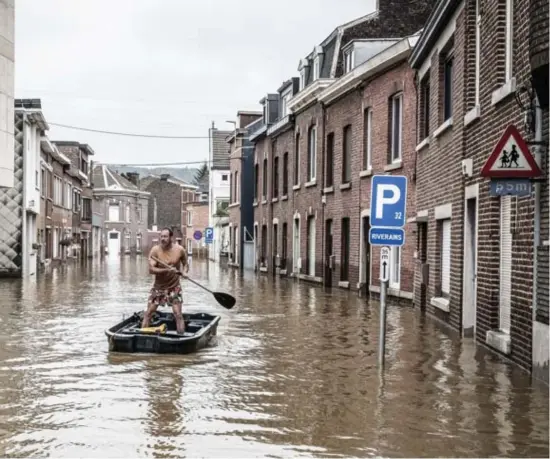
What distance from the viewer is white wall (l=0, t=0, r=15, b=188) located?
854 inches

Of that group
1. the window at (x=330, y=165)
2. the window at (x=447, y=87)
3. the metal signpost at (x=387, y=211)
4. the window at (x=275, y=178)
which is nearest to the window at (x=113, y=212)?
the window at (x=275, y=178)

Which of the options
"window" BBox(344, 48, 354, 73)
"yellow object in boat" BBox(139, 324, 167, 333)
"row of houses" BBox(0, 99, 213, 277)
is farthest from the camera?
"row of houses" BBox(0, 99, 213, 277)

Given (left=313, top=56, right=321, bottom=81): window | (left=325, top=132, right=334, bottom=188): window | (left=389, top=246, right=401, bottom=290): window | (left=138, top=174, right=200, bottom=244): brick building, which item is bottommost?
(left=389, top=246, right=401, bottom=290): window

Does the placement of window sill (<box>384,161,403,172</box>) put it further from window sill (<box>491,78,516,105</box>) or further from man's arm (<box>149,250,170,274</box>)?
man's arm (<box>149,250,170,274</box>)

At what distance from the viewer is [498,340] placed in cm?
1193

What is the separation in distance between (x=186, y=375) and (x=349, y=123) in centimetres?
1776

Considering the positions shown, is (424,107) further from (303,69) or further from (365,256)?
(303,69)

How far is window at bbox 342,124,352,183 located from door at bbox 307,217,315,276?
4.25 meters

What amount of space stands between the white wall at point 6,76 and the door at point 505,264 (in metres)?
14.2

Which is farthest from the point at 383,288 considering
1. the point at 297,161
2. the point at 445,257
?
the point at 297,161

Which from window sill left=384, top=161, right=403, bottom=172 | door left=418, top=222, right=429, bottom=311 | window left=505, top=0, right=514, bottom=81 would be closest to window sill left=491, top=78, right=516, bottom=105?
window left=505, top=0, right=514, bottom=81

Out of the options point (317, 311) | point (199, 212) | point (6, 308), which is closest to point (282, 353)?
point (317, 311)

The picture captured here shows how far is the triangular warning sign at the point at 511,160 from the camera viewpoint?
9.49 metres

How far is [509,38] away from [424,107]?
25.5ft
